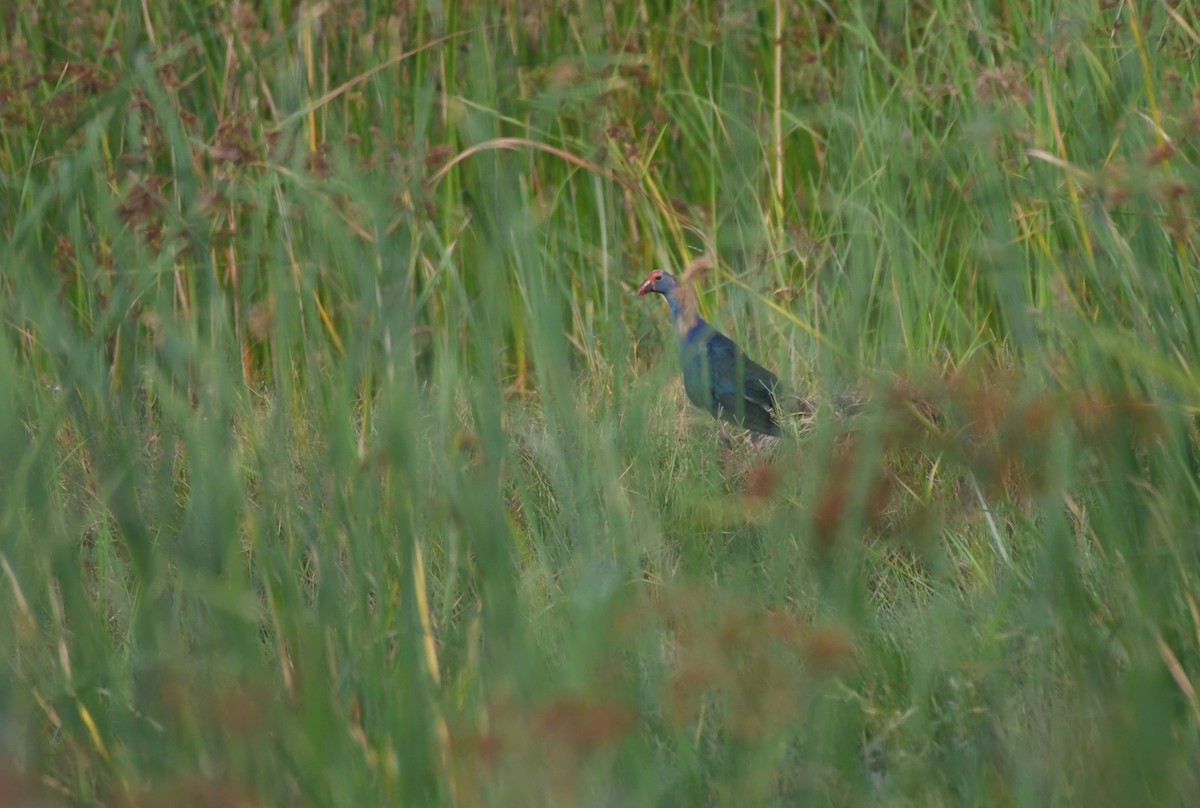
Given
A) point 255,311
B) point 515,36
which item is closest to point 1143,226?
point 255,311

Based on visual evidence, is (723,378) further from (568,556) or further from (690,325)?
(568,556)

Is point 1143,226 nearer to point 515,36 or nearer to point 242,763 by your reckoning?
point 242,763

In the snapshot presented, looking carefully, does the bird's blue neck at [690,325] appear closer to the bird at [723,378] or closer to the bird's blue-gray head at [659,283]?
the bird at [723,378]

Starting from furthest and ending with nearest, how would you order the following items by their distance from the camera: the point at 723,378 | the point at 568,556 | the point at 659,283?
the point at 659,283, the point at 723,378, the point at 568,556

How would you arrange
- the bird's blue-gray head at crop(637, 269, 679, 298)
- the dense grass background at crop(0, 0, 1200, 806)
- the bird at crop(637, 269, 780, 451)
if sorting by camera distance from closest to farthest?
the dense grass background at crop(0, 0, 1200, 806) → the bird at crop(637, 269, 780, 451) → the bird's blue-gray head at crop(637, 269, 679, 298)

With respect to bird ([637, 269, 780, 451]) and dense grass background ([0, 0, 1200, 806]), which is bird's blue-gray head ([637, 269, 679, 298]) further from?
dense grass background ([0, 0, 1200, 806])

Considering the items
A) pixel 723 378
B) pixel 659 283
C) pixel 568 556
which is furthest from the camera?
pixel 659 283

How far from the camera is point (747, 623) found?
133cm

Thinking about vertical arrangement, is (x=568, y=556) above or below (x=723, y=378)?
above

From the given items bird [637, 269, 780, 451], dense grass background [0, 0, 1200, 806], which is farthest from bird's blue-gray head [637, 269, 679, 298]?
dense grass background [0, 0, 1200, 806]

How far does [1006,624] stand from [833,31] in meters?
2.31

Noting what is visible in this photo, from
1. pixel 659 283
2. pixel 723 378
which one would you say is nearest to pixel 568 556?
pixel 723 378

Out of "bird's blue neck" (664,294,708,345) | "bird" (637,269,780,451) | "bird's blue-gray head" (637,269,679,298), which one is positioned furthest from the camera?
"bird's blue-gray head" (637,269,679,298)

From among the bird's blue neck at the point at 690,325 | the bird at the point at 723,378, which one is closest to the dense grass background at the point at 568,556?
the bird at the point at 723,378
